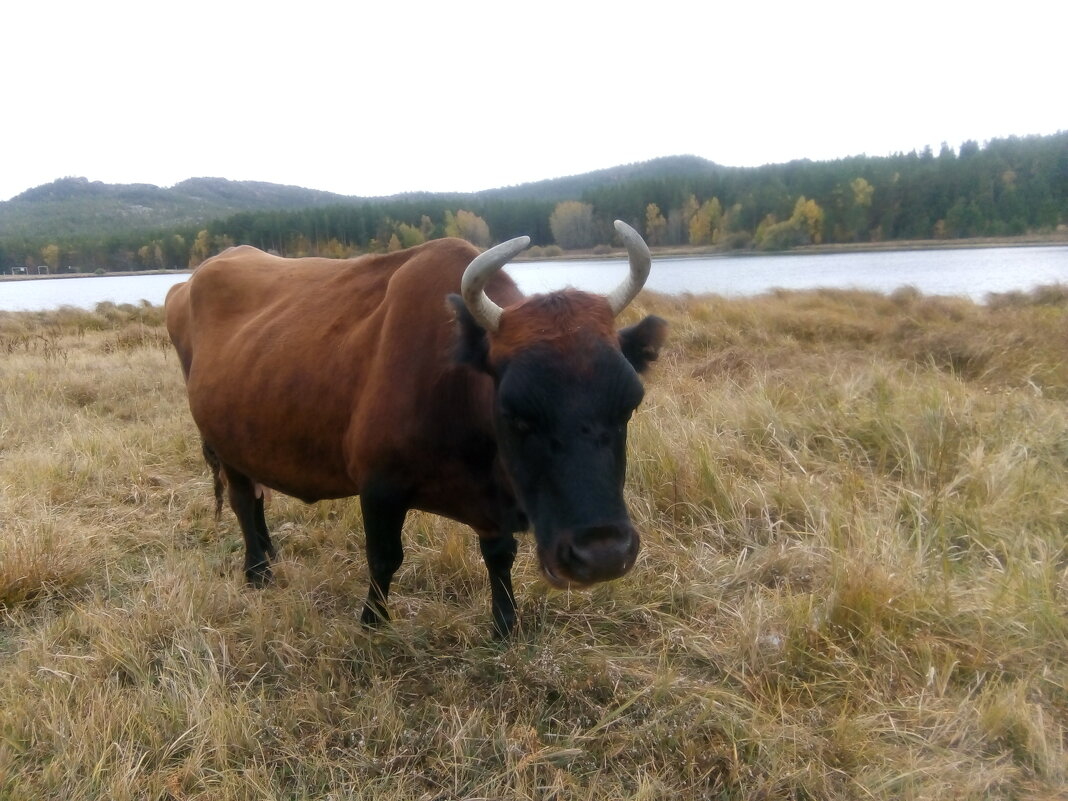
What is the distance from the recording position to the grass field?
8.96 ft

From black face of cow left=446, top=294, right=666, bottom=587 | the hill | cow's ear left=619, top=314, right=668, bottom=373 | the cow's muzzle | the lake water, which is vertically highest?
the hill

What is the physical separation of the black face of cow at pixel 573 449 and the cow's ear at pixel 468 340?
0.61ft

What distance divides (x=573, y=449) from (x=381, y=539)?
1.51 metres

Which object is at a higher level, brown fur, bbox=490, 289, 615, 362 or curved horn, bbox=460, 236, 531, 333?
curved horn, bbox=460, 236, 531, 333

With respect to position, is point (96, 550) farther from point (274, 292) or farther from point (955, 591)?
point (955, 591)

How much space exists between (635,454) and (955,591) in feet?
8.43

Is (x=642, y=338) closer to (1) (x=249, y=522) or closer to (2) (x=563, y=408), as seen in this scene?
(2) (x=563, y=408)

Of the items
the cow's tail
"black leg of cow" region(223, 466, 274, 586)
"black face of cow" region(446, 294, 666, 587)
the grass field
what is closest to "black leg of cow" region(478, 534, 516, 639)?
the grass field

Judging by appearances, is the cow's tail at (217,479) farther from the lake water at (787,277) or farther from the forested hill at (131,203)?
the forested hill at (131,203)

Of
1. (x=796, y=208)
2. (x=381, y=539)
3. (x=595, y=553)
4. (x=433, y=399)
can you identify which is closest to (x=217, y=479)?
(x=381, y=539)

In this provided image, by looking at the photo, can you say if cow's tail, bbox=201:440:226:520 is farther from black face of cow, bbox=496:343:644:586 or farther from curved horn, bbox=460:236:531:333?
black face of cow, bbox=496:343:644:586

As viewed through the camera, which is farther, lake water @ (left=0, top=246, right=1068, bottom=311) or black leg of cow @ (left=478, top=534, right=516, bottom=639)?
lake water @ (left=0, top=246, right=1068, bottom=311)

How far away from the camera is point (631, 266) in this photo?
10.1 ft

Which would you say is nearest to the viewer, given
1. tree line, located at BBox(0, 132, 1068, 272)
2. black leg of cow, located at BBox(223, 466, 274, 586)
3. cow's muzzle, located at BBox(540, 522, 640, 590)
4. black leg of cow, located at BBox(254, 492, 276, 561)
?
cow's muzzle, located at BBox(540, 522, 640, 590)
